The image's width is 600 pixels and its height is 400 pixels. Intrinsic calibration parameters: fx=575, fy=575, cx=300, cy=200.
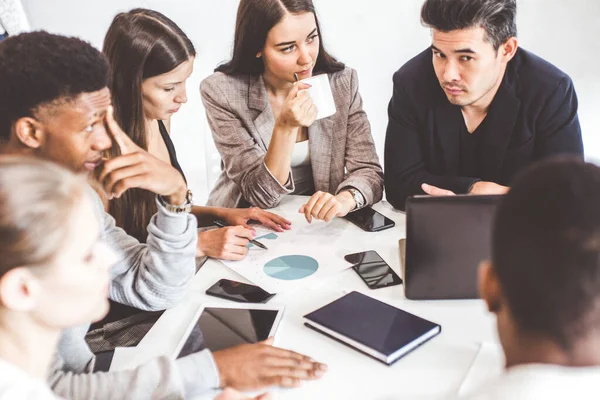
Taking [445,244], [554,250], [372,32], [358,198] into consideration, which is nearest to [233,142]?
[358,198]

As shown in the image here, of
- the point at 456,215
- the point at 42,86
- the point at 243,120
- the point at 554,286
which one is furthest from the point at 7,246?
the point at 243,120

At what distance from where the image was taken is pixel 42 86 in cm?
98

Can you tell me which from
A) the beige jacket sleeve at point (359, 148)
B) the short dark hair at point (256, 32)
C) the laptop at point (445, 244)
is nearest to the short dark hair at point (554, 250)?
the laptop at point (445, 244)

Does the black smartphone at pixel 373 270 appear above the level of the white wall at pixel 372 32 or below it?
below

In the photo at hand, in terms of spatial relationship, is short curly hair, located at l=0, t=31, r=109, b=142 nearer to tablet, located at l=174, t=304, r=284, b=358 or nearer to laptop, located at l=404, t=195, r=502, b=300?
tablet, located at l=174, t=304, r=284, b=358

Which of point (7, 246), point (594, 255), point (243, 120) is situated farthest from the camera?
point (243, 120)

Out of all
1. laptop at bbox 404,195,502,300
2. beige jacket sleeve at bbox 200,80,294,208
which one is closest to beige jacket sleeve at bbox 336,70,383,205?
beige jacket sleeve at bbox 200,80,294,208

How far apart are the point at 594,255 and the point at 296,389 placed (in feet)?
1.66

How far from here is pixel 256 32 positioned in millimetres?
1699

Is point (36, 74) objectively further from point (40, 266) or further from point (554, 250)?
point (554, 250)

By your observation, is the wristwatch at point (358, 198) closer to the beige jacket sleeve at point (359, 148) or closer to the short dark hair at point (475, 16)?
the beige jacket sleeve at point (359, 148)

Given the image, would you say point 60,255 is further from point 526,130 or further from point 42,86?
point 526,130

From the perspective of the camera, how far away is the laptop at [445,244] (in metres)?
1.04

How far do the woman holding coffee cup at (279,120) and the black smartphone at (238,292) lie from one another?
46cm
